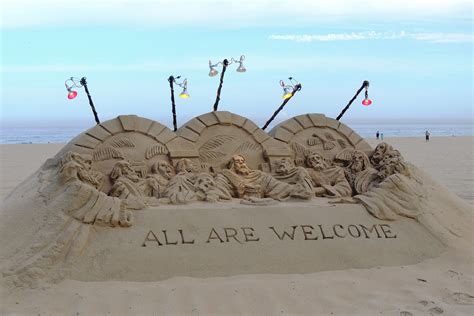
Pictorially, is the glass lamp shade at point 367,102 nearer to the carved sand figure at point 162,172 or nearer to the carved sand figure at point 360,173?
the carved sand figure at point 360,173

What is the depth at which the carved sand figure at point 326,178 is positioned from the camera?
6125mm

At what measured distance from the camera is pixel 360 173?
20.8 feet

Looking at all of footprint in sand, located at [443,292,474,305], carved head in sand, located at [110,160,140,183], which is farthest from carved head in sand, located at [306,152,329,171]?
footprint in sand, located at [443,292,474,305]

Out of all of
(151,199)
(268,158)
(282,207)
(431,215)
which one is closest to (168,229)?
(151,199)

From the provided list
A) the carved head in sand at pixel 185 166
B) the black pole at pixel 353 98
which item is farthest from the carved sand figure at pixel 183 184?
the black pole at pixel 353 98

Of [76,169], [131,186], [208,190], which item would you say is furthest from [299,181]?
[76,169]

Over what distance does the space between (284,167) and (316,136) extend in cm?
83

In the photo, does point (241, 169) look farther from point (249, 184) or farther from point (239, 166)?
point (249, 184)

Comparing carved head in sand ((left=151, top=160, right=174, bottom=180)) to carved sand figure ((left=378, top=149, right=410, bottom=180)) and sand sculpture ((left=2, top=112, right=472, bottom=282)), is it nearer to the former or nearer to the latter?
sand sculpture ((left=2, top=112, right=472, bottom=282))

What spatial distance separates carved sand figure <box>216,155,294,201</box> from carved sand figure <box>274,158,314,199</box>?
0.33 ft

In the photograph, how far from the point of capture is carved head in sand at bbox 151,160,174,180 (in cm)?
595

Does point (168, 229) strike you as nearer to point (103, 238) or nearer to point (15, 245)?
point (103, 238)

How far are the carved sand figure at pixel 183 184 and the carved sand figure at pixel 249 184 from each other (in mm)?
289

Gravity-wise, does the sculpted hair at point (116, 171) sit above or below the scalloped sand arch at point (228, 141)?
below
